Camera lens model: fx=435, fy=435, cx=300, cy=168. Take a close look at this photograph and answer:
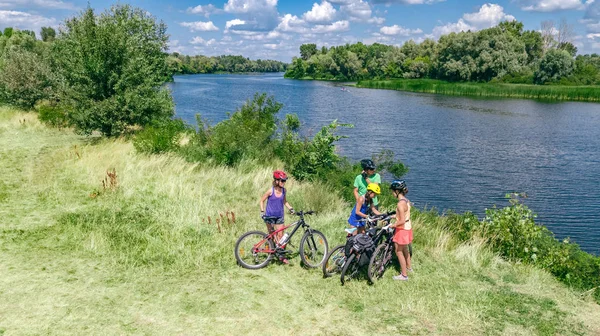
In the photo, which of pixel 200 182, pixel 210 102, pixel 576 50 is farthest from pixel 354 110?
pixel 576 50

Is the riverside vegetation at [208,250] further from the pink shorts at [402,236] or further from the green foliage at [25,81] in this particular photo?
the green foliage at [25,81]

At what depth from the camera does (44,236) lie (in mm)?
9898

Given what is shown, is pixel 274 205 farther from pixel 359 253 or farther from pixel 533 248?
pixel 533 248

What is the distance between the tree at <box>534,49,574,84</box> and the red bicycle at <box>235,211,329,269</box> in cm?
7601

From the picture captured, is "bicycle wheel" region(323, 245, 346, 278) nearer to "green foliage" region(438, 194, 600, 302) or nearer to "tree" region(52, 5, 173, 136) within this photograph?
"green foliage" region(438, 194, 600, 302)

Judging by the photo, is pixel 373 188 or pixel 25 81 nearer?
pixel 373 188

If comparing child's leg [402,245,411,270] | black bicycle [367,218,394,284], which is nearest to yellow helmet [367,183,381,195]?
black bicycle [367,218,394,284]

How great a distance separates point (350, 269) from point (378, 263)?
57cm

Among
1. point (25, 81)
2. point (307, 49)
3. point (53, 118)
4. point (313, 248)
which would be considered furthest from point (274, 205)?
point (307, 49)

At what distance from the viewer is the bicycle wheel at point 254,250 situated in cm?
868

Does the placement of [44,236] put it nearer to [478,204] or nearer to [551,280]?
[551,280]

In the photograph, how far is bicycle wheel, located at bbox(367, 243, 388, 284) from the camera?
8195mm

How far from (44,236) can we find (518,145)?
31.6 metres

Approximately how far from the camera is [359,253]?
26.8ft
